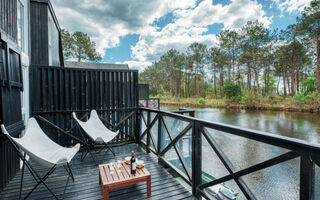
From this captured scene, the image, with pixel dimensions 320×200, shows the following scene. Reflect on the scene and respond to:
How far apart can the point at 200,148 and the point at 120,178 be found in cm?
105

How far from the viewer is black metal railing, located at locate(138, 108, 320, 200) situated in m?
1.08

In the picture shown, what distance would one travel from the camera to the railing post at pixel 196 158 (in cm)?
207

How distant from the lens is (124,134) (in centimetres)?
435

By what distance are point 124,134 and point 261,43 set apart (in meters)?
24.0

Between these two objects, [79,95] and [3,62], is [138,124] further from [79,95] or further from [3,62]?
[3,62]

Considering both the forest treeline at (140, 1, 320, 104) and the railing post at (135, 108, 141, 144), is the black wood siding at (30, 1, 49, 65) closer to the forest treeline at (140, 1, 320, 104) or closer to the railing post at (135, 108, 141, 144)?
the railing post at (135, 108, 141, 144)

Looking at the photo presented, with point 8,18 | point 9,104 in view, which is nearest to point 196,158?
point 9,104

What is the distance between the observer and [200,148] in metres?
2.06

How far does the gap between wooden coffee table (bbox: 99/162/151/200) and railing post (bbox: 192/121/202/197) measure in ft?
1.89

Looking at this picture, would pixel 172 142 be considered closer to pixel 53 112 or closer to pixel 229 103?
pixel 53 112

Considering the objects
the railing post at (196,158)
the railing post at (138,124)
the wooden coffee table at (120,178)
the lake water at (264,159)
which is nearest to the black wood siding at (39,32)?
the railing post at (138,124)

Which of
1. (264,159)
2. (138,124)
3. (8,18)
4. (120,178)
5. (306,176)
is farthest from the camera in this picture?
(264,159)

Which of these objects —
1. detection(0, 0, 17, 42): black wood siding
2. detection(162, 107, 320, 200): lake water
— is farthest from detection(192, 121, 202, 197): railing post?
detection(0, 0, 17, 42): black wood siding

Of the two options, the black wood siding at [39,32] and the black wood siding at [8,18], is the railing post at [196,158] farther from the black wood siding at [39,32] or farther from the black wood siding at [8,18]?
the black wood siding at [39,32]
